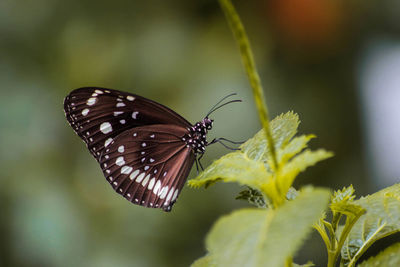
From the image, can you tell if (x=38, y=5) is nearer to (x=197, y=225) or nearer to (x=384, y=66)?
(x=197, y=225)

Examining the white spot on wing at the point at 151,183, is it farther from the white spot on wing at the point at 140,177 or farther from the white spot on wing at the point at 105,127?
the white spot on wing at the point at 105,127

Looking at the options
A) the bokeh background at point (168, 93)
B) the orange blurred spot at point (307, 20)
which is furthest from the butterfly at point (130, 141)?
the orange blurred spot at point (307, 20)

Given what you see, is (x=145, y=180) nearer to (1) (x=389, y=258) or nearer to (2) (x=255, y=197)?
(2) (x=255, y=197)

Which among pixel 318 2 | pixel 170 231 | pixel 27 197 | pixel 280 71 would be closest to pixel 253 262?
pixel 170 231

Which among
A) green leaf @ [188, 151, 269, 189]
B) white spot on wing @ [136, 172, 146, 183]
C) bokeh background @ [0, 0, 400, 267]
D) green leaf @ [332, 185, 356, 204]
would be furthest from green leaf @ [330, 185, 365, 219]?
bokeh background @ [0, 0, 400, 267]

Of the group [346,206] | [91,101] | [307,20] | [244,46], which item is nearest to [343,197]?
[346,206]

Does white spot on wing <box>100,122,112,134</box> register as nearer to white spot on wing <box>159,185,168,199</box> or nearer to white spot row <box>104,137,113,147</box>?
white spot row <box>104,137,113,147</box>
